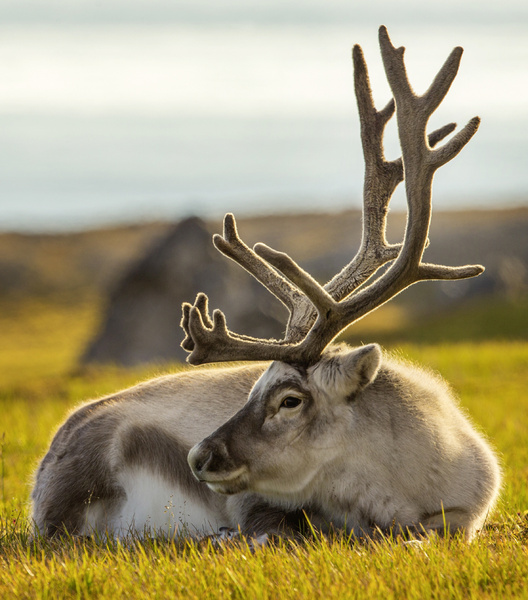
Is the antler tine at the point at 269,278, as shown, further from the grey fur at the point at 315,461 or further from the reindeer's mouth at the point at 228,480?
the reindeer's mouth at the point at 228,480

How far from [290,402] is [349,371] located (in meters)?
0.43

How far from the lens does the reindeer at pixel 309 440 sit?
516 centimetres

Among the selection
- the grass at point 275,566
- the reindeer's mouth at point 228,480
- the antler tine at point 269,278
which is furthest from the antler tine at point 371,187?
the grass at point 275,566

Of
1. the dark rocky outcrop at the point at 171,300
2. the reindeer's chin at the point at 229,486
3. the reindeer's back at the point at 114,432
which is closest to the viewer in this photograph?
the reindeer's chin at the point at 229,486

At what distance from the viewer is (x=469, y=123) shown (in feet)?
17.9

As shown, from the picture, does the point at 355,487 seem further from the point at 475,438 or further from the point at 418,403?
the point at 475,438

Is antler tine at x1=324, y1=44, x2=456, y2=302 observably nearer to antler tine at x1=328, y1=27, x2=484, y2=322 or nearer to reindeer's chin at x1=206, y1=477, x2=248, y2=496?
antler tine at x1=328, y1=27, x2=484, y2=322

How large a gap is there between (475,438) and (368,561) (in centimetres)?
176

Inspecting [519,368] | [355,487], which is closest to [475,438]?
[355,487]

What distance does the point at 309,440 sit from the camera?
5.20 meters

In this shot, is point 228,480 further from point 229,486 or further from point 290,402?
point 290,402

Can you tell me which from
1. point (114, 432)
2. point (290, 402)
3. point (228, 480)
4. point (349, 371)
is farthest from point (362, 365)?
point (114, 432)

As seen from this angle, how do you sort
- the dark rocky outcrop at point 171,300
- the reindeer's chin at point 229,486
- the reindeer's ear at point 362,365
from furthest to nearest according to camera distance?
1. the dark rocky outcrop at point 171,300
2. the reindeer's chin at point 229,486
3. the reindeer's ear at point 362,365

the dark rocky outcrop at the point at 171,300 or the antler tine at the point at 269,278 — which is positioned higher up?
the antler tine at the point at 269,278
